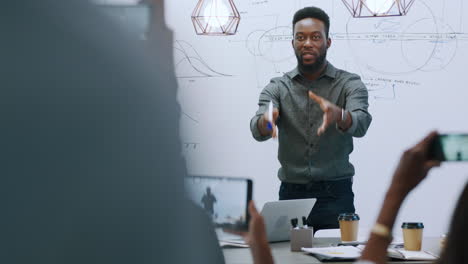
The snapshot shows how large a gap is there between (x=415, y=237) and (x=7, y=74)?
193cm

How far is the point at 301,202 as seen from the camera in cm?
221

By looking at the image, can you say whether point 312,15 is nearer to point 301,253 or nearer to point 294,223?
point 294,223

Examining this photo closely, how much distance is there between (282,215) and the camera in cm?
223

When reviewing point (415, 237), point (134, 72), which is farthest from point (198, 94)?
point (415, 237)

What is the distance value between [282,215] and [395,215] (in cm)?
108

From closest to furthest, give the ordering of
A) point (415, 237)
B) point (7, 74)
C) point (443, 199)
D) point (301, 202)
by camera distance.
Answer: point (7, 74)
point (415, 237)
point (301, 202)
point (443, 199)

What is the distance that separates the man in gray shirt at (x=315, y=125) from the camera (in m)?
2.98

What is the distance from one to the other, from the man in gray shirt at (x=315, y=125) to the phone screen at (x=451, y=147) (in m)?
1.84

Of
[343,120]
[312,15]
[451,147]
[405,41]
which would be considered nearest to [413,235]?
[343,120]

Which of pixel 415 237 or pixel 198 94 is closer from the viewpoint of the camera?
pixel 198 94

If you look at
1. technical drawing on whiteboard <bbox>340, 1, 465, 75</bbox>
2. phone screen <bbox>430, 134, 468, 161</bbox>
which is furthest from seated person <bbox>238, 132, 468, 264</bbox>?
technical drawing on whiteboard <bbox>340, 1, 465, 75</bbox>

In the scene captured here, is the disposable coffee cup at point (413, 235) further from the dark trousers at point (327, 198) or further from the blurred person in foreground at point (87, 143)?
the blurred person in foreground at point (87, 143)

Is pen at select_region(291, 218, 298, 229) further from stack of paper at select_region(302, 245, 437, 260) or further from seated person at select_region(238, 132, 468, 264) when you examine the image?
seated person at select_region(238, 132, 468, 264)

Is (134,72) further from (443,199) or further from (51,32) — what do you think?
(443,199)
